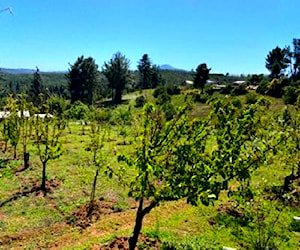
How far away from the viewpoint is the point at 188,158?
887 centimetres

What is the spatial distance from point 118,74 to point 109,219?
188 feet

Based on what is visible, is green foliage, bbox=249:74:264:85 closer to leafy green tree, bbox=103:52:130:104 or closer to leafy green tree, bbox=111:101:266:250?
leafy green tree, bbox=103:52:130:104

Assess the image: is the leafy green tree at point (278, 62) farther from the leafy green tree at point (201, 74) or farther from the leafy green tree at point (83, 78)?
the leafy green tree at point (83, 78)

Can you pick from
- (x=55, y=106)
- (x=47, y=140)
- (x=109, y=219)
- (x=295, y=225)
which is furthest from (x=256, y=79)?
(x=109, y=219)

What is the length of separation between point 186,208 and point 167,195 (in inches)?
278

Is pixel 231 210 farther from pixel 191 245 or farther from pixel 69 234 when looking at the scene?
pixel 69 234

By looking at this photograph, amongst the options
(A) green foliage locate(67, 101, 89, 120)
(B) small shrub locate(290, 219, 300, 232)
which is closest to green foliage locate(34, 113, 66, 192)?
(B) small shrub locate(290, 219, 300, 232)

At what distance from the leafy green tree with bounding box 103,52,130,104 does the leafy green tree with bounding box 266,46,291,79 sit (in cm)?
2822

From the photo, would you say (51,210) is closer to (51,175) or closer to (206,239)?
(51,175)

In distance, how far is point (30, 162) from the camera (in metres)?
23.6

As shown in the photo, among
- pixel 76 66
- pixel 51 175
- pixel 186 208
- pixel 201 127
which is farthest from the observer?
pixel 76 66

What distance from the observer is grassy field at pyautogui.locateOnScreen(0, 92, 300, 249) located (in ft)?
40.9

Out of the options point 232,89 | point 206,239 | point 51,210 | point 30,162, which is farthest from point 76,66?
point 206,239

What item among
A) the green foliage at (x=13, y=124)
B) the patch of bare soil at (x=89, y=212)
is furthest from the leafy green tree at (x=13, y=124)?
the patch of bare soil at (x=89, y=212)
